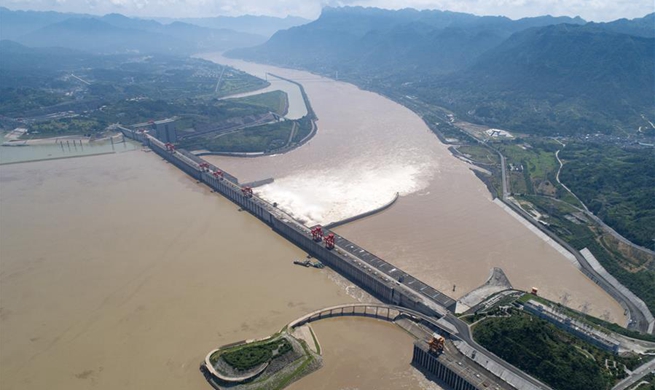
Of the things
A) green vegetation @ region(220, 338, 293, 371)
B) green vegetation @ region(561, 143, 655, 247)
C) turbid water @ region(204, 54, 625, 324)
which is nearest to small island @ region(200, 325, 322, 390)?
green vegetation @ region(220, 338, 293, 371)

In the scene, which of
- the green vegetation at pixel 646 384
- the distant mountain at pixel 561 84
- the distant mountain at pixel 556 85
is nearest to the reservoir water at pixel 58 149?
the green vegetation at pixel 646 384

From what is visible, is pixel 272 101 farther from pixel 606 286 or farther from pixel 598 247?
pixel 606 286

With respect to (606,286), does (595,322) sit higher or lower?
higher

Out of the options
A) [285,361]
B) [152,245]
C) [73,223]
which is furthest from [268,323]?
[73,223]

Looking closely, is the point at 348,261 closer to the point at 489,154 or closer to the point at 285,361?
the point at 285,361

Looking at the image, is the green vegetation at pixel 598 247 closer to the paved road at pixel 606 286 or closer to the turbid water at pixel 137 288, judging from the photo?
the paved road at pixel 606 286

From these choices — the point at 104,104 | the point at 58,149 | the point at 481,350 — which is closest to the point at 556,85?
the point at 481,350

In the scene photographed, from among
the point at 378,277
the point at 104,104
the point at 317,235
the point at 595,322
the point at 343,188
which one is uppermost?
the point at 317,235

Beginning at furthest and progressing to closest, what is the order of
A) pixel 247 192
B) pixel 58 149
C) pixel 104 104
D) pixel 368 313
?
1. pixel 104 104
2. pixel 58 149
3. pixel 247 192
4. pixel 368 313
